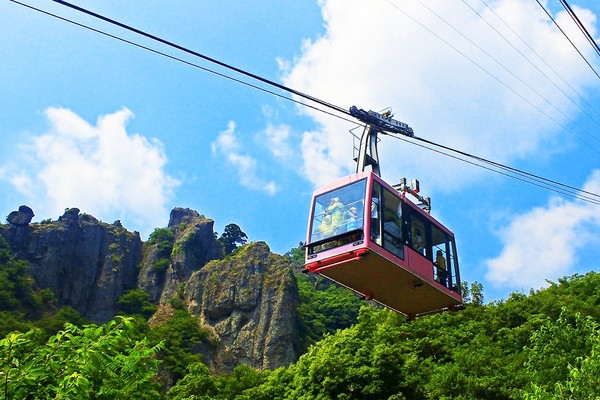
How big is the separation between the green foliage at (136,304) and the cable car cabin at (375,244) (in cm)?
6019

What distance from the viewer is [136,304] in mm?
74125

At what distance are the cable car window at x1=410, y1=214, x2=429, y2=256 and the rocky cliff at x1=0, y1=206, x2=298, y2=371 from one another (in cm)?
4467

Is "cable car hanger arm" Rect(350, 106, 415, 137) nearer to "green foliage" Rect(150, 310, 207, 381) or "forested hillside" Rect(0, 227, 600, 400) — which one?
"forested hillside" Rect(0, 227, 600, 400)

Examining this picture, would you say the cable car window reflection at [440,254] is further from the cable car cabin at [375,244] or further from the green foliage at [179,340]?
the green foliage at [179,340]

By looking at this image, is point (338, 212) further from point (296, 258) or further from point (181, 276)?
point (296, 258)

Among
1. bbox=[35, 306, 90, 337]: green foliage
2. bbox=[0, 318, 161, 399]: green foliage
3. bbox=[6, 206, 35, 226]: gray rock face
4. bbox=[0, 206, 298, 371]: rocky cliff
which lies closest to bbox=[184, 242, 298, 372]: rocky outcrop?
bbox=[0, 206, 298, 371]: rocky cliff

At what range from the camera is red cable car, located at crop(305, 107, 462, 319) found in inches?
539

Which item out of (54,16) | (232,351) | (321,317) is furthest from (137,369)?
(321,317)

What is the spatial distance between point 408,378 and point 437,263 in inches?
559

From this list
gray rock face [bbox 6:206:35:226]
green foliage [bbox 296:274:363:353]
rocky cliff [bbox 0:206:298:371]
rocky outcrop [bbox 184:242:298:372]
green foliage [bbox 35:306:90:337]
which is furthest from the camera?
gray rock face [bbox 6:206:35:226]

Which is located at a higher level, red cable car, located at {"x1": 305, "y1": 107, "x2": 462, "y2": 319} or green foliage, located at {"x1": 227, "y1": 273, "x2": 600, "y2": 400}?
green foliage, located at {"x1": 227, "y1": 273, "x2": 600, "y2": 400}

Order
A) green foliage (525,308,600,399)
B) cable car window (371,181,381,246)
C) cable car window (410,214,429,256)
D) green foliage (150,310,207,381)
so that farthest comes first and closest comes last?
1. green foliage (150,310,207,381)
2. green foliage (525,308,600,399)
3. cable car window (410,214,429,256)
4. cable car window (371,181,381,246)

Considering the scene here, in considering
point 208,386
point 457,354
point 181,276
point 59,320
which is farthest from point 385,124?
point 181,276

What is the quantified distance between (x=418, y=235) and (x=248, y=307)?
165 feet
